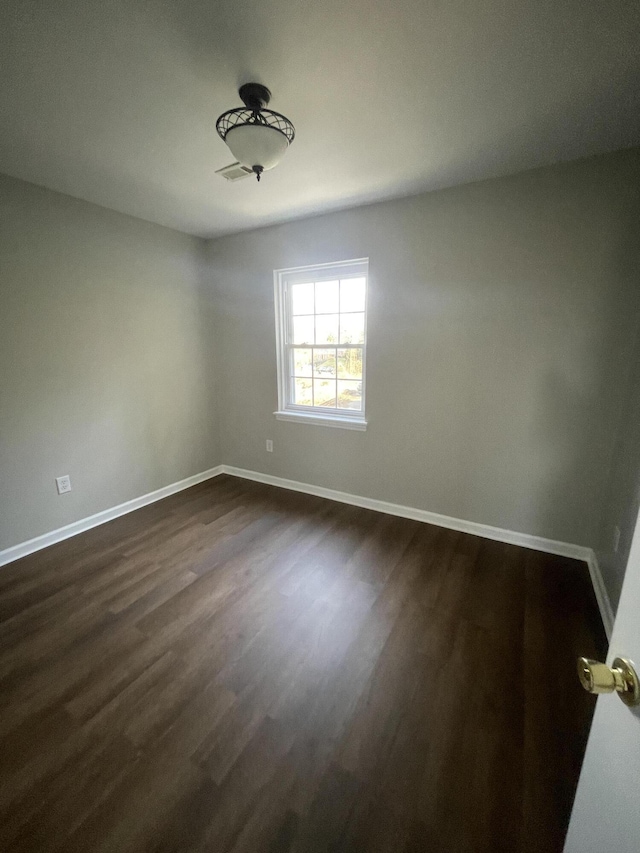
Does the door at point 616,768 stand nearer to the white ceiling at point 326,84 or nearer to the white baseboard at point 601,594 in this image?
the white baseboard at point 601,594

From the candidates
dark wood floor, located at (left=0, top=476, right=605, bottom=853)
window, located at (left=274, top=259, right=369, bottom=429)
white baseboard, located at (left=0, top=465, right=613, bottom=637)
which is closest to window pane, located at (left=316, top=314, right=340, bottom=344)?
window, located at (left=274, top=259, right=369, bottom=429)

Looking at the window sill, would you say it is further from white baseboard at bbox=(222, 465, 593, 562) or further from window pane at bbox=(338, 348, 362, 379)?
white baseboard at bbox=(222, 465, 593, 562)

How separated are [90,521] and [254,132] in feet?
9.42

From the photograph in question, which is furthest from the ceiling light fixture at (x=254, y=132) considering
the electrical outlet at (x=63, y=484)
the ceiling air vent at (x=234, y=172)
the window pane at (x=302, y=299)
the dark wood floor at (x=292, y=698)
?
the electrical outlet at (x=63, y=484)

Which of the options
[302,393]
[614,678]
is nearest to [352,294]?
[302,393]

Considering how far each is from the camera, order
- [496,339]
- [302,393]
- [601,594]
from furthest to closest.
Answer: [302,393]
[496,339]
[601,594]

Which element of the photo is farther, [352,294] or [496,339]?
[352,294]

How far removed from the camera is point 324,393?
3.21 m

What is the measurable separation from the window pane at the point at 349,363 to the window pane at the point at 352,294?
14.3 inches

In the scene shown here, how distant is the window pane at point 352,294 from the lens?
283 cm

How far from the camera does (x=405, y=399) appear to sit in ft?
8.78

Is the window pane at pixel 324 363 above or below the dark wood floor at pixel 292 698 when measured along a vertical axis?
above

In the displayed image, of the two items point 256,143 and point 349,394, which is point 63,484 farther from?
point 256,143

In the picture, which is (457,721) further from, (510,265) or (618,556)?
(510,265)
